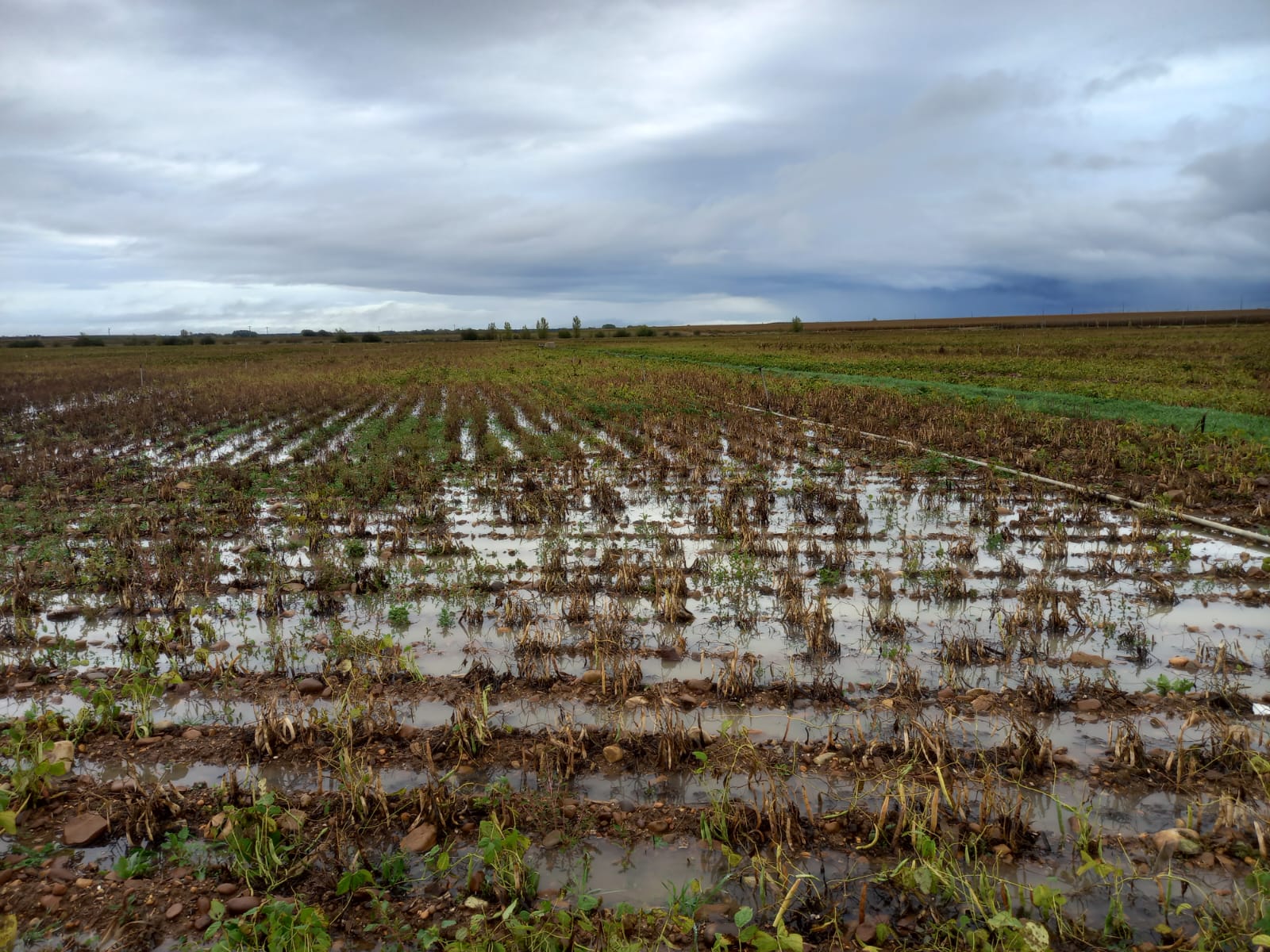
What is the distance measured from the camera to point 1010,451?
45.9 feet

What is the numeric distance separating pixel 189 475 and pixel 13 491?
2444mm

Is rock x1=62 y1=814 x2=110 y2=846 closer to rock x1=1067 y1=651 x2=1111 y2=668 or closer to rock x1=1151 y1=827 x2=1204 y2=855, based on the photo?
rock x1=1151 y1=827 x2=1204 y2=855

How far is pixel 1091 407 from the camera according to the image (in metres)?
18.6

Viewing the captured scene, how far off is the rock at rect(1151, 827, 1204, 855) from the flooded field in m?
0.03

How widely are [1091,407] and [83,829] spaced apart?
2077 centimetres

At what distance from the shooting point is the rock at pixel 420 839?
3.64 metres

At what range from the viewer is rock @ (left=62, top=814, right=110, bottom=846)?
3711 mm

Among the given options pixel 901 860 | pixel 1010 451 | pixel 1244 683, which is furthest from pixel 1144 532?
pixel 901 860

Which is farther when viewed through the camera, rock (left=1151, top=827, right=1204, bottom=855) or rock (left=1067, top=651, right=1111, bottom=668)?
rock (left=1067, top=651, right=1111, bottom=668)

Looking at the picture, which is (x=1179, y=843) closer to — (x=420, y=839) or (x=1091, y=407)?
(x=420, y=839)

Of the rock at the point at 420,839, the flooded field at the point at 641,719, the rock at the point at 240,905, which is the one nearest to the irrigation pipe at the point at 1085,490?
the flooded field at the point at 641,719

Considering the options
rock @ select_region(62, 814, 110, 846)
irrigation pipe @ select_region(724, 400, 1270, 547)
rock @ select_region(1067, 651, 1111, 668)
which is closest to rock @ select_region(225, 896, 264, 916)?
rock @ select_region(62, 814, 110, 846)

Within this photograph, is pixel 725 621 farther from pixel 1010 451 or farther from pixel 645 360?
pixel 645 360

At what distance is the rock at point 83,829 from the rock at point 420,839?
4.98 ft
